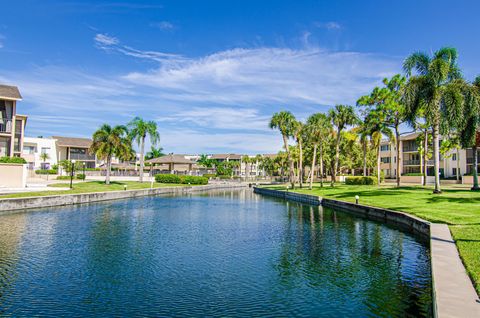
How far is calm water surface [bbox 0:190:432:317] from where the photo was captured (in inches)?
444

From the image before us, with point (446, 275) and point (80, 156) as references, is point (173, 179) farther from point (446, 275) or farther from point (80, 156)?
point (446, 275)

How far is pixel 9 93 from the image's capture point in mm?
51750

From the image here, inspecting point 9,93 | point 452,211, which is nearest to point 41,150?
point 9,93

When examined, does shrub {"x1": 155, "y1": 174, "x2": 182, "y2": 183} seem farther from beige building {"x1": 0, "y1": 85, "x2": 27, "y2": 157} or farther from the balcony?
beige building {"x1": 0, "y1": 85, "x2": 27, "y2": 157}

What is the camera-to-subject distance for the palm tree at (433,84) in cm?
3688

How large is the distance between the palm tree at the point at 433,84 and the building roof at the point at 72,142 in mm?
85500

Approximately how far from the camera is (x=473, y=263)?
12148mm

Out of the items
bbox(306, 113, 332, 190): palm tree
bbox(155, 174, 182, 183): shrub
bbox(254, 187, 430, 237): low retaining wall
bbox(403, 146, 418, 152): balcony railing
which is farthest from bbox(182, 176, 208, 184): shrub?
bbox(403, 146, 418, 152): balcony railing

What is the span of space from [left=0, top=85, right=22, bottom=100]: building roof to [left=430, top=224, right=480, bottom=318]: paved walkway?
5491 cm

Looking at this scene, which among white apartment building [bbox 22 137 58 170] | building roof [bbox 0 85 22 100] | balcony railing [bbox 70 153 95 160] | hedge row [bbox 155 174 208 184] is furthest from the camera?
balcony railing [bbox 70 153 95 160]

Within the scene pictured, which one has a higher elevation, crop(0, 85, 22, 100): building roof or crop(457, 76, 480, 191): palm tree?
crop(0, 85, 22, 100): building roof

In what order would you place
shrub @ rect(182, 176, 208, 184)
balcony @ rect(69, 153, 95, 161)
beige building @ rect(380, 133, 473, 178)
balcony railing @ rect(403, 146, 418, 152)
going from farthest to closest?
balcony @ rect(69, 153, 95, 161), balcony railing @ rect(403, 146, 418, 152), shrub @ rect(182, 176, 208, 184), beige building @ rect(380, 133, 473, 178)

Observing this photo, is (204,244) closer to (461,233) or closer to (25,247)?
(25,247)

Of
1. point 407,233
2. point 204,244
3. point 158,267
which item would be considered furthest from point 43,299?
point 407,233
